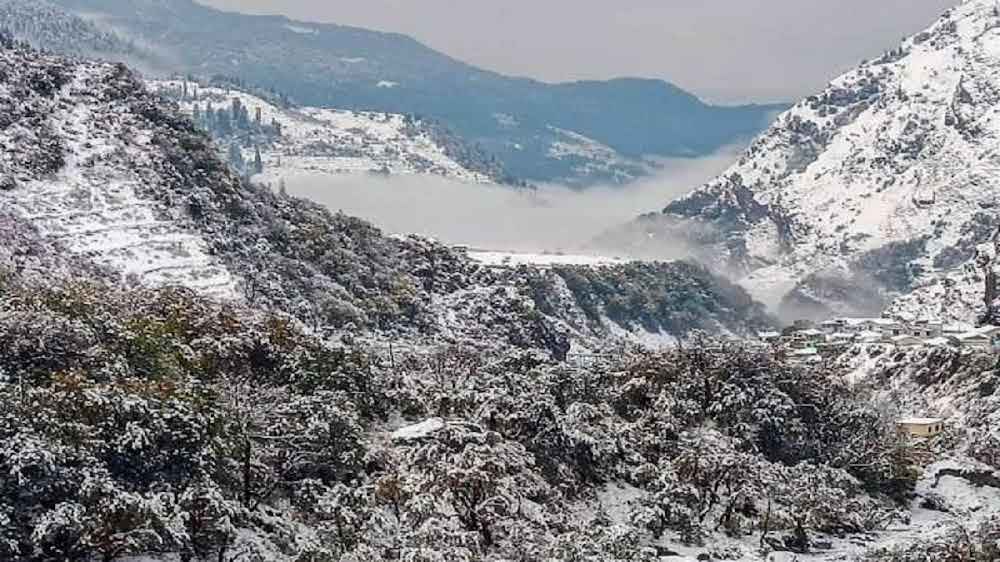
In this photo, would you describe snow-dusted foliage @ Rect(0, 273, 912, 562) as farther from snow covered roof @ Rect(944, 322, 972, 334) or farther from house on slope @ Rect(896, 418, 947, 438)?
snow covered roof @ Rect(944, 322, 972, 334)

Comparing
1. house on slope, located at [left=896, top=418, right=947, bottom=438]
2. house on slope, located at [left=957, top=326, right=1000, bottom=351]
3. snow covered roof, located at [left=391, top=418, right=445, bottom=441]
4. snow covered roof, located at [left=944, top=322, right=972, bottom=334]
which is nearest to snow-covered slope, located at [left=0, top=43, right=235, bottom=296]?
snow covered roof, located at [left=391, top=418, right=445, bottom=441]

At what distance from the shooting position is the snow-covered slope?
78.9 meters

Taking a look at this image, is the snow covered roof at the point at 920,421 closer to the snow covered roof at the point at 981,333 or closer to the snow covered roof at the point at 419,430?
the snow covered roof at the point at 981,333

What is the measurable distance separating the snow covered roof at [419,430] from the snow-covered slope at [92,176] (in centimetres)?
3763

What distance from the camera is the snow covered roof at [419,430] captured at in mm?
43531

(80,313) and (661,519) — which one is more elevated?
(80,313)

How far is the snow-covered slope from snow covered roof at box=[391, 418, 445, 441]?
37.6 metres

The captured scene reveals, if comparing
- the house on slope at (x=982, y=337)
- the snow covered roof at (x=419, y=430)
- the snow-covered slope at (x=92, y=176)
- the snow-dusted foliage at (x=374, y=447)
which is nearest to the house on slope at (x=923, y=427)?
the snow-dusted foliage at (x=374, y=447)

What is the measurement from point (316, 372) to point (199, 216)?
160 ft

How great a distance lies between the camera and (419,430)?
4459 cm

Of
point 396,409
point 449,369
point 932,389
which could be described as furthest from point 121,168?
point 932,389

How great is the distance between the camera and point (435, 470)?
3766cm

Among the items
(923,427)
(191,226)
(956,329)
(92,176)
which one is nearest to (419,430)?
(191,226)

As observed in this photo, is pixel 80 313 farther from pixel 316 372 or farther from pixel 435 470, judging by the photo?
pixel 435 470
